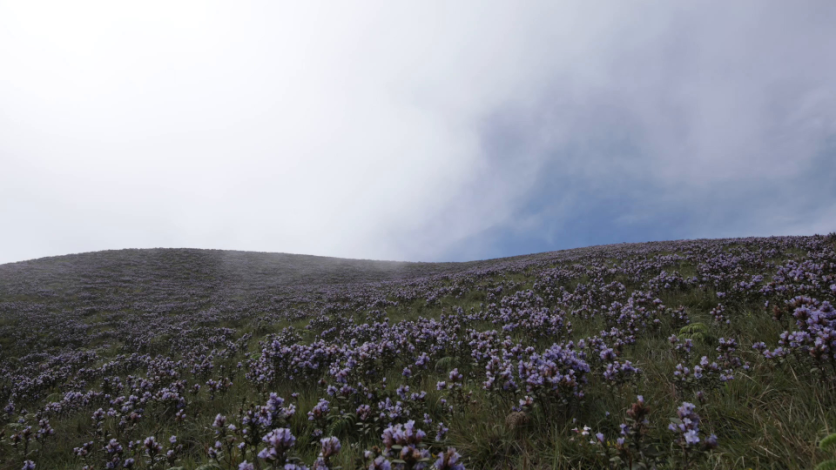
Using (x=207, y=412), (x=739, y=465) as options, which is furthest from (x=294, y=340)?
(x=739, y=465)

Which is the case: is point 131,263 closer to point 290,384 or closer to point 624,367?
point 290,384

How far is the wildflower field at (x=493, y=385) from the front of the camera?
327cm

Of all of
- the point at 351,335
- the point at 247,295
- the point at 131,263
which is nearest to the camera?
the point at 351,335

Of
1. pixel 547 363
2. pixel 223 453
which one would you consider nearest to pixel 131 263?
pixel 223 453

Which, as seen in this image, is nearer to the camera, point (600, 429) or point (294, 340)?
point (600, 429)

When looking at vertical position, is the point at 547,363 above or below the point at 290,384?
above

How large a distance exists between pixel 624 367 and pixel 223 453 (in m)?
5.31

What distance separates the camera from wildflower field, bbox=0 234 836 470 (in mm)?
3270

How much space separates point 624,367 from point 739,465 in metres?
1.29

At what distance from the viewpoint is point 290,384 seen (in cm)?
728

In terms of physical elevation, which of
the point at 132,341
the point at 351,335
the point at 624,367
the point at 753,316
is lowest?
the point at 132,341

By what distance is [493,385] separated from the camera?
182 inches

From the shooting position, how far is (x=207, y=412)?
23.5ft

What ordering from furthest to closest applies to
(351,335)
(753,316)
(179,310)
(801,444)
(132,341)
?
1. (179,310)
2. (132,341)
3. (351,335)
4. (753,316)
5. (801,444)
